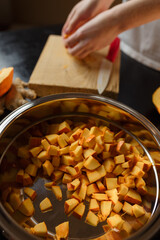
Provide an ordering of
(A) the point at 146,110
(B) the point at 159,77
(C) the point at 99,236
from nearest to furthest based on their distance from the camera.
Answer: (C) the point at 99,236, (A) the point at 146,110, (B) the point at 159,77

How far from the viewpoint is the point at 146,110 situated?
960mm

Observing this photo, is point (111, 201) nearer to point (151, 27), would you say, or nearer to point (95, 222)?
point (95, 222)

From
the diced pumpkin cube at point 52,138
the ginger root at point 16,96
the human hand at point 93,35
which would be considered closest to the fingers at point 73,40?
the human hand at point 93,35

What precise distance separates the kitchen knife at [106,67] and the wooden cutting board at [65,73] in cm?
2

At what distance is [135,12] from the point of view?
97 cm

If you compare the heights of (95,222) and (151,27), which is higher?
(151,27)

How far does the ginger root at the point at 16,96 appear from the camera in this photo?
0.90 metres

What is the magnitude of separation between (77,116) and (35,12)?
6.99 feet

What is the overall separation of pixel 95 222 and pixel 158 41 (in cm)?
90

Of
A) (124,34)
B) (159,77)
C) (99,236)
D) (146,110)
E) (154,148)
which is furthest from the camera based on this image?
(124,34)

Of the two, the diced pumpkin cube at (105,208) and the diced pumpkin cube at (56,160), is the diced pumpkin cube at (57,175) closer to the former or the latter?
the diced pumpkin cube at (56,160)

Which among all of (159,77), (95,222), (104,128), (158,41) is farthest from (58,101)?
(158,41)

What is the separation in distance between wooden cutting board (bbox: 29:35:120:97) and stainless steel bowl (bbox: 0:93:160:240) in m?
0.15

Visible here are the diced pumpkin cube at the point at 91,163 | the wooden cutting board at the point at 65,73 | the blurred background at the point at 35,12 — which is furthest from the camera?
the blurred background at the point at 35,12
